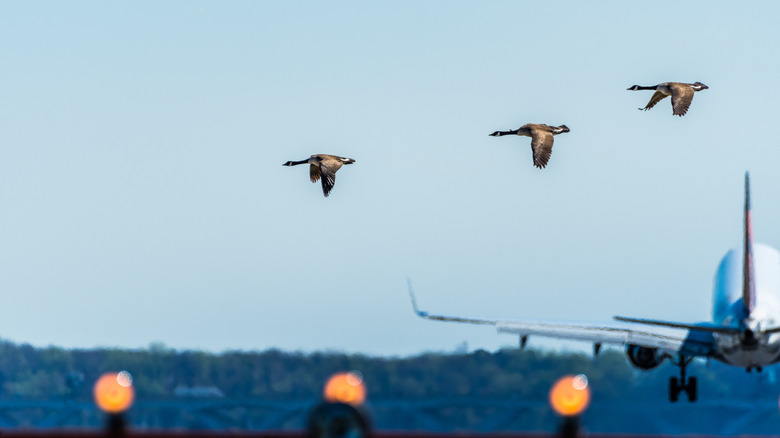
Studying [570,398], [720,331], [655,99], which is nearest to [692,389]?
[720,331]

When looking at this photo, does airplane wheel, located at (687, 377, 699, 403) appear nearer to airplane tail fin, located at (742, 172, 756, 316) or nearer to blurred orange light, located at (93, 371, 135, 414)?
airplane tail fin, located at (742, 172, 756, 316)

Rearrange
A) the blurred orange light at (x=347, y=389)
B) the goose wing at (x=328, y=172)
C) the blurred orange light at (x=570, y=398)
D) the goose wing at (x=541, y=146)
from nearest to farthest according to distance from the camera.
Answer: the blurred orange light at (x=570, y=398) → the blurred orange light at (x=347, y=389) → the goose wing at (x=328, y=172) → the goose wing at (x=541, y=146)

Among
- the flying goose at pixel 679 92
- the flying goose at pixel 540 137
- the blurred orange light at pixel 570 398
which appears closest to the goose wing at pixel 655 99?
the flying goose at pixel 679 92

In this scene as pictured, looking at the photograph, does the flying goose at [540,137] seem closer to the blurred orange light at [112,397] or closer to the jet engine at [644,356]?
the jet engine at [644,356]

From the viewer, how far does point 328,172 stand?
2334 inches

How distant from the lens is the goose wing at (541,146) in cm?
6016

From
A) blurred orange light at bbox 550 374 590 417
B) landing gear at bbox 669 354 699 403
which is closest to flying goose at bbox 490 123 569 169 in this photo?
landing gear at bbox 669 354 699 403

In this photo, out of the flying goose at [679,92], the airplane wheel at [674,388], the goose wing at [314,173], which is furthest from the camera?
the airplane wheel at [674,388]

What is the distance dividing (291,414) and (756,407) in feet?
99.1

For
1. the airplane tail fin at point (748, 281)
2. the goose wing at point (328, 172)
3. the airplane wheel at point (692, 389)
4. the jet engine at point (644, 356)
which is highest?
the goose wing at point (328, 172)

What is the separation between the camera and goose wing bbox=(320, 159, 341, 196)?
192 feet

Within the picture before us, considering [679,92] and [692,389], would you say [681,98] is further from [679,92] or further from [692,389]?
[692,389]

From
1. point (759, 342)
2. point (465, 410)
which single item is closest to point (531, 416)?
point (465, 410)

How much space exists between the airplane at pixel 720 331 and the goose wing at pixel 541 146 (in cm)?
982
